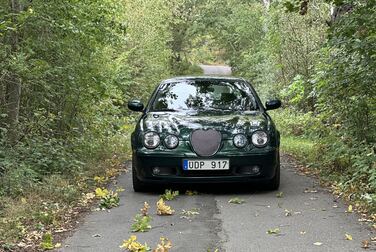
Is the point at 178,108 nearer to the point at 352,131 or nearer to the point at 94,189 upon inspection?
the point at 94,189

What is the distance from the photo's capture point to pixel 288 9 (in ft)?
26.9

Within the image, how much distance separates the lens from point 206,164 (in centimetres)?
723

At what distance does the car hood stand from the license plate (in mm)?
331

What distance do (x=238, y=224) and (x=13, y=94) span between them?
15.1 feet

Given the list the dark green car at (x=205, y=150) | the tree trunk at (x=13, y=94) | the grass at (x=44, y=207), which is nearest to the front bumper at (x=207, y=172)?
the dark green car at (x=205, y=150)

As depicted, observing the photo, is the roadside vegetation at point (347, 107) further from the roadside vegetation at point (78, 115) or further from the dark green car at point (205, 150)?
the dark green car at point (205, 150)

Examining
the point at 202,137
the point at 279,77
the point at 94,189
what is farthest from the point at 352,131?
the point at 279,77

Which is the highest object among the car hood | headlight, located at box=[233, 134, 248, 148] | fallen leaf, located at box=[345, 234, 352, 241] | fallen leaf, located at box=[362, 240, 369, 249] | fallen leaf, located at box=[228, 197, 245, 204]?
the car hood

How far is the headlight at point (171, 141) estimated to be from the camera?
24.1ft

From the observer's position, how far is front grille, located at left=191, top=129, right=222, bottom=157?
7285mm

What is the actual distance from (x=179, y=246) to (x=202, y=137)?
241 cm

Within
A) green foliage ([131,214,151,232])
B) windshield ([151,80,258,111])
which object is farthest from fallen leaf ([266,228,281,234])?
windshield ([151,80,258,111])

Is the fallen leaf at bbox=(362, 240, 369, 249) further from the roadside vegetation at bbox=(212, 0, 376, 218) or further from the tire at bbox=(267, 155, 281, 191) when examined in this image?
the tire at bbox=(267, 155, 281, 191)

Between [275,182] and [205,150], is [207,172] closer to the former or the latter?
[205,150]
